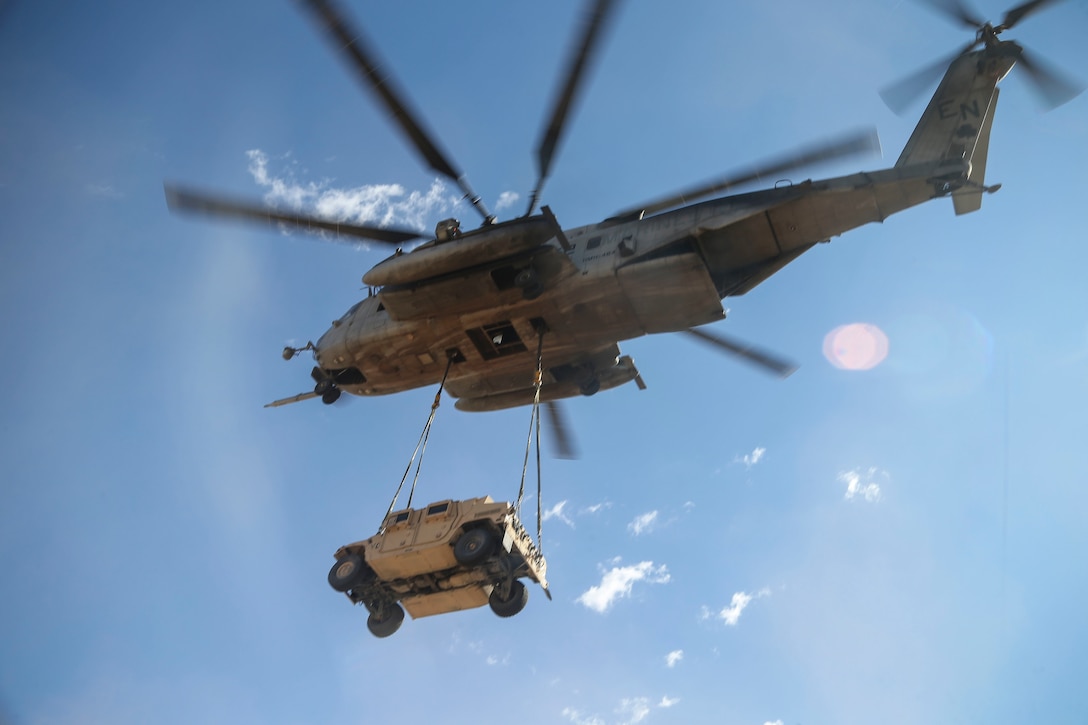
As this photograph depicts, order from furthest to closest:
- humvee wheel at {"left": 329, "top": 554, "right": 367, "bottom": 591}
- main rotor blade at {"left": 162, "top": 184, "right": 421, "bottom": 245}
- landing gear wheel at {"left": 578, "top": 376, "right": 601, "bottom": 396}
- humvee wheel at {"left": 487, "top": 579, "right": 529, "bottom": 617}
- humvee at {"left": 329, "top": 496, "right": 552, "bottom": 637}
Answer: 1. landing gear wheel at {"left": 578, "top": 376, "right": 601, "bottom": 396}
2. main rotor blade at {"left": 162, "top": 184, "right": 421, "bottom": 245}
3. humvee wheel at {"left": 329, "top": 554, "right": 367, "bottom": 591}
4. humvee wheel at {"left": 487, "top": 579, "right": 529, "bottom": 617}
5. humvee at {"left": 329, "top": 496, "right": 552, "bottom": 637}

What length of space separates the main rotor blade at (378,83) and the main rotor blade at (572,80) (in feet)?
5.11

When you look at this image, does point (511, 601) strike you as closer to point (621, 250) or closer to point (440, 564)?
point (440, 564)

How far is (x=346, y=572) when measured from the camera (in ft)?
35.7

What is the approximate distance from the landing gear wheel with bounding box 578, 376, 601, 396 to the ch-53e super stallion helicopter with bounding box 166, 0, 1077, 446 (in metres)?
0.45

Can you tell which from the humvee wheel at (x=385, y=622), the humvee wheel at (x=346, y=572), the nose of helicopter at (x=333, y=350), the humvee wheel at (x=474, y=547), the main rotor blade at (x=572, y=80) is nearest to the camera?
the main rotor blade at (x=572, y=80)

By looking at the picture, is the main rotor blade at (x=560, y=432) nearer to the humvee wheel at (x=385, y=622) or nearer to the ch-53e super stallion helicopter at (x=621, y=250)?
the ch-53e super stallion helicopter at (x=621, y=250)

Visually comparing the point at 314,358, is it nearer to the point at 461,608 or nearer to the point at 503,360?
the point at 503,360

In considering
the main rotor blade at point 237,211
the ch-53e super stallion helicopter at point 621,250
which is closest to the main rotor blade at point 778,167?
the ch-53e super stallion helicopter at point 621,250

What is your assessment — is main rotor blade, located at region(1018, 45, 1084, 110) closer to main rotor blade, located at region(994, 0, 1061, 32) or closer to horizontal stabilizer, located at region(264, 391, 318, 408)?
main rotor blade, located at region(994, 0, 1061, 32)

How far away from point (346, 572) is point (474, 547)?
6.82ft

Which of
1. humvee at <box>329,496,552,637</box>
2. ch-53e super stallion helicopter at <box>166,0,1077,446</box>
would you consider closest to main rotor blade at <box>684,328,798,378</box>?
ch-53e super stallion helicopter at <box>166,0,1077,446</box>

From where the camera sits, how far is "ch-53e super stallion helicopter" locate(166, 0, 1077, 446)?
12891mm

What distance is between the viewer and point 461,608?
1100 cm

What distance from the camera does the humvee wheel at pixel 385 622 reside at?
11.2 m
